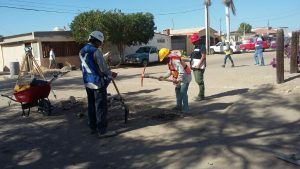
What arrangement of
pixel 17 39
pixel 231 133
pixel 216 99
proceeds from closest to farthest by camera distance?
pixel 231 133 → pixel 216 99 → pixel 17 39

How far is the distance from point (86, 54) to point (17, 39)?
88.3ft

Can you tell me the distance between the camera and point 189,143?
648cm

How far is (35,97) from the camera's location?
30.0 ft

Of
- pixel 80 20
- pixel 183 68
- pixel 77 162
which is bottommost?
pixel 77 162

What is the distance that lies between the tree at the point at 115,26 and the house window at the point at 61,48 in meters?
1.32

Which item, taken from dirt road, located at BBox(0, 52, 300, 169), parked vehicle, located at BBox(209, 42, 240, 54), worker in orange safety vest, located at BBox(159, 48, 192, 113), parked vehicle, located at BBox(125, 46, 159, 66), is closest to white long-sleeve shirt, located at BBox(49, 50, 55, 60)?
parked vehicle, located at BBox(125, 46, 159, 66)

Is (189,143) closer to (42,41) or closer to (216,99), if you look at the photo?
(216,99)

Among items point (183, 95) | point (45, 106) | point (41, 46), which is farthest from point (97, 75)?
point (41, 46)

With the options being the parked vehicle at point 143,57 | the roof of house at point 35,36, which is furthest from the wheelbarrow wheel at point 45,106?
the roof of house at point 35,36

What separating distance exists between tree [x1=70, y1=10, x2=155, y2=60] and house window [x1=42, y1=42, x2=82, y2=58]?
1322mm

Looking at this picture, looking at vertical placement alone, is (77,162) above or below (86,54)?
below

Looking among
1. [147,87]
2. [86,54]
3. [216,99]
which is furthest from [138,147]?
[147,87]

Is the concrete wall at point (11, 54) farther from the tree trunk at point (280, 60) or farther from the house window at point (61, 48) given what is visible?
the tree trunk at point (280, 60)

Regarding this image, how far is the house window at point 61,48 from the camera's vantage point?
3054 centimetres
